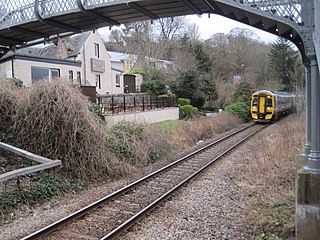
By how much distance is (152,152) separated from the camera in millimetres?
13359

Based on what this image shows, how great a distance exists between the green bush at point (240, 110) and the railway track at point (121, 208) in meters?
18.7

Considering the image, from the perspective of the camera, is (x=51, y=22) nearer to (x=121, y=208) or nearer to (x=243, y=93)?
(x=121, y=208)

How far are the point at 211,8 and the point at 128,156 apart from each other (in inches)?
224

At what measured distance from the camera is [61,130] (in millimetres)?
9578

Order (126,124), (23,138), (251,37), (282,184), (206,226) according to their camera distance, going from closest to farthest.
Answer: (206,226)
(282,184)
(23,138)
(126,124)
(251,37)

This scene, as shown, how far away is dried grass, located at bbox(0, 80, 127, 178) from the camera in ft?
31.3

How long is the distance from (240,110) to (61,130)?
77.4 ft

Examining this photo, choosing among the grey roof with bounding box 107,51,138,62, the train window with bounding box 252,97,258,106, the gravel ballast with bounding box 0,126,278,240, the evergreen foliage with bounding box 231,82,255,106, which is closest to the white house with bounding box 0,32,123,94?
the evergreen foliage with bounding box 231,82,255,106

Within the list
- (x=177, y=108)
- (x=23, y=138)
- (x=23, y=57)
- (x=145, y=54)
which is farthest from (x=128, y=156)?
(x=145, y=54)

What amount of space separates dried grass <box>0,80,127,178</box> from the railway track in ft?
5.31

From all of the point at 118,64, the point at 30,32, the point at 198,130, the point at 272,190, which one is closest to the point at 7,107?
the point at 30,32

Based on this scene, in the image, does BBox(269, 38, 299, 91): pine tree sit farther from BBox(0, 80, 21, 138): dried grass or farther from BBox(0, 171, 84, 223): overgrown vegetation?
BBox(0, 171, 84, 223): overgrown vegetation

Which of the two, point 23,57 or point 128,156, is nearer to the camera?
point 128,156

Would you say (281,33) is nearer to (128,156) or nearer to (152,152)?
(128,156)
